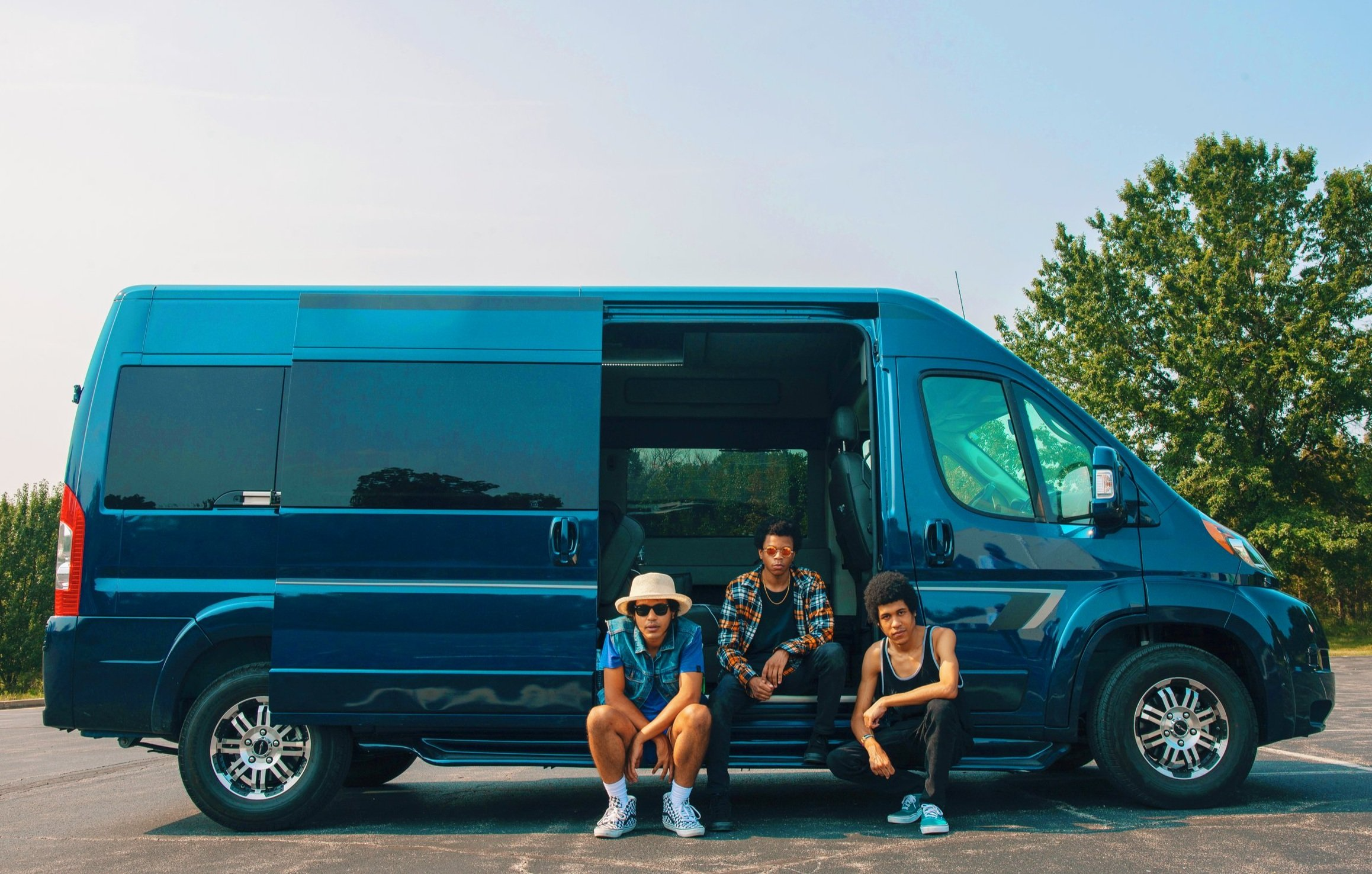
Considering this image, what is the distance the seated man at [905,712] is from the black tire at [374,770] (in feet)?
10.1

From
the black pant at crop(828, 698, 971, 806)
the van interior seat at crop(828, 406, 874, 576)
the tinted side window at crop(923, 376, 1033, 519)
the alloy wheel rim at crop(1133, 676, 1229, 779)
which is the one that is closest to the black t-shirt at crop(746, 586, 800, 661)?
the van interior seat at crop(828, 406, 874, 576)

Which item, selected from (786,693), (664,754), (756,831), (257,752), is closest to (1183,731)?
(786,693)

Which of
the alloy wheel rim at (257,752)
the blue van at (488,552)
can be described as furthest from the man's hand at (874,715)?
the alloy wheel rim at (257,752)

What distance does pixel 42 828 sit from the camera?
6.09 m

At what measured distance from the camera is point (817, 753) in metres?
5.56

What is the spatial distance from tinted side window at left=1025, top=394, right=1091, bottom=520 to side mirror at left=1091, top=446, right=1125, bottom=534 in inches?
2.2

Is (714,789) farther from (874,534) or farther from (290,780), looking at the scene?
(290,780)

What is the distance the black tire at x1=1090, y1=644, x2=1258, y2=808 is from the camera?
5.56 m

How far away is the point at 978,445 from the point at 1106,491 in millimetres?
693

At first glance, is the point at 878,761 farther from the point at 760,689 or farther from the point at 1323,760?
the point at 1323,760

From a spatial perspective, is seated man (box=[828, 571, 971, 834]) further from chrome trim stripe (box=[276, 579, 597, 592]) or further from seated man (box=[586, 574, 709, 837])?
chrome trim stripe (box=[276, 579, 597, 592])

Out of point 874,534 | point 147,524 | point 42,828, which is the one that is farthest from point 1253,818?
point 42,828

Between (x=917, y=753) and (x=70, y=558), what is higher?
(x=70, y=558)

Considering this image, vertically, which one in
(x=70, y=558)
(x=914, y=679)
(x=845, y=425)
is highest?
(x=845, y=425)
